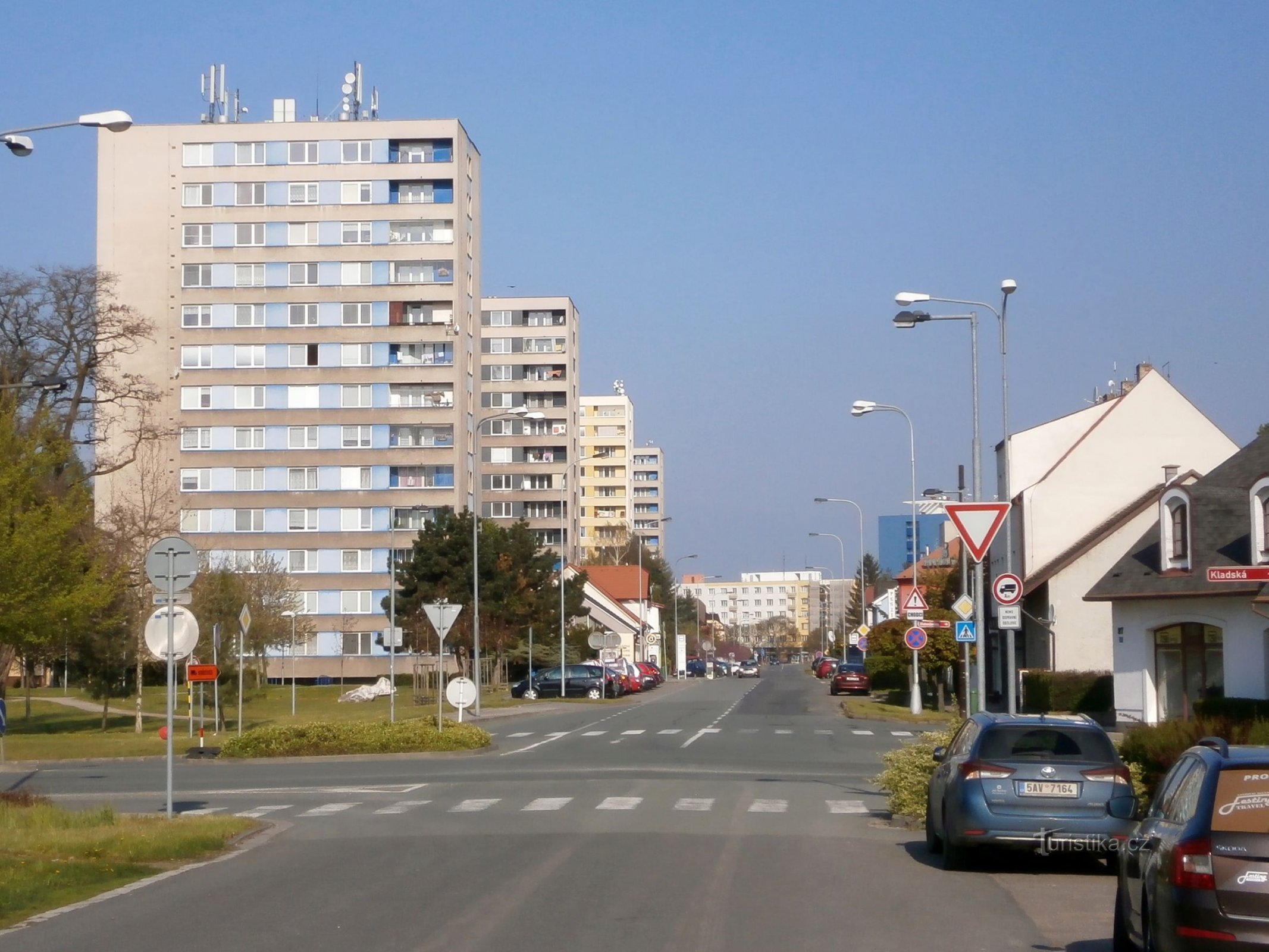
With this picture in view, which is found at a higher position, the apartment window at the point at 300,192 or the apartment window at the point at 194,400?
the apartment window at the point at 300,192

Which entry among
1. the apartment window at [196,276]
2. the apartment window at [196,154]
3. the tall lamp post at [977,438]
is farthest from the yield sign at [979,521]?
the apartment window at [196,154]

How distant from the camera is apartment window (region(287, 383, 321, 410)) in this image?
3369 inches

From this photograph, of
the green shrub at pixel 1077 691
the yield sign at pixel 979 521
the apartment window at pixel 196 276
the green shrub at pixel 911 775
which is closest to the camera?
the green shrub at pixel 911 775

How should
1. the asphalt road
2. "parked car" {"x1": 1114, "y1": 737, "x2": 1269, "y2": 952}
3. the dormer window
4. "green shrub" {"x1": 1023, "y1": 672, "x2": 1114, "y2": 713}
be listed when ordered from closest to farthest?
"parked car" {"x1": 1114, "y1": 737, "x2": 1269, "y2": 952}
the asphalt road
the dormer window
"green shrub" {"x1": 1023, "y1": 672, "x2": 1114, "y2": 713}

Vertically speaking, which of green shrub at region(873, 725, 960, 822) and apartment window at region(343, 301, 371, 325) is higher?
apartment window at region(343, 301, 371, 325)

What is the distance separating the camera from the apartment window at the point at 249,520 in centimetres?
8550

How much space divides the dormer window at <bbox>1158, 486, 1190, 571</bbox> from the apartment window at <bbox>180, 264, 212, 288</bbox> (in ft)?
210

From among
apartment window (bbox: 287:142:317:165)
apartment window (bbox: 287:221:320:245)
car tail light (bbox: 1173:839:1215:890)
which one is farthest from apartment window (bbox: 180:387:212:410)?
car tail light (bbox: 1173:839:1215:890)

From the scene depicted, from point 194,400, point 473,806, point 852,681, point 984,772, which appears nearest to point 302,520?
point 194,400

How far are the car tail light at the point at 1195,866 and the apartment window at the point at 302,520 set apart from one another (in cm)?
8118

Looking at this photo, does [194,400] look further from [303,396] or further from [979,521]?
[979,521]

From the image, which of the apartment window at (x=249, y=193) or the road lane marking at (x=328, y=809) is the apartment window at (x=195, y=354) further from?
the road lane marking at (x=328, y=809)

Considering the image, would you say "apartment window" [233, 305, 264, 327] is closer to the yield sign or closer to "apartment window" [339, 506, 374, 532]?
"apartment window" [339, 506, 374, 532]

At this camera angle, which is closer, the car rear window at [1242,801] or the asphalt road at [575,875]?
the car rear window at [1242,801]
